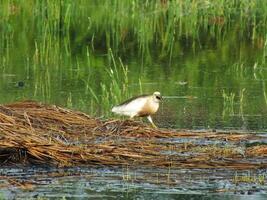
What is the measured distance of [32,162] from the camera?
28.0ft

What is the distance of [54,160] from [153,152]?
2.95ft

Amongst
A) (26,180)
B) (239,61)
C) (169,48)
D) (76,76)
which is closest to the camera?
(26,180)

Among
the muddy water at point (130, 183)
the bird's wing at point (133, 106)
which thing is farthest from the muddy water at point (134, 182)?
the bird's wing at point (133, 106)

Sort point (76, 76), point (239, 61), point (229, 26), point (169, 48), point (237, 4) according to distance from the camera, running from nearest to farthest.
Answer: point (76, 76) → point (239, 61) → point (169, 48) → point (229, 26) → point (237, 4)

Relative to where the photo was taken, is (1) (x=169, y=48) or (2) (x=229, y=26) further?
(2) (x=229, y=26)

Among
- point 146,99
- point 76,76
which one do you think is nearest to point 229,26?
point 76,76

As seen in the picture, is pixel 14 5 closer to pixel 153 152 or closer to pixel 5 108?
pixel 5 108

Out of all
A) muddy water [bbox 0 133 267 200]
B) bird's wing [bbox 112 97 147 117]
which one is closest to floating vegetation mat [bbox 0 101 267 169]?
muddy water [bbox 0 133 267 200]

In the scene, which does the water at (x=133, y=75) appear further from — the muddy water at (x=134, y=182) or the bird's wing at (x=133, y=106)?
the bird's wing at (x=133, y=106)

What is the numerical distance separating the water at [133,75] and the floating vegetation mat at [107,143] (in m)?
0.17

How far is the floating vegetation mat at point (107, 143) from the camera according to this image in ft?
28.0

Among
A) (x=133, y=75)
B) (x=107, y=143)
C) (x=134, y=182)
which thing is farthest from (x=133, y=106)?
(x=133, y=75)

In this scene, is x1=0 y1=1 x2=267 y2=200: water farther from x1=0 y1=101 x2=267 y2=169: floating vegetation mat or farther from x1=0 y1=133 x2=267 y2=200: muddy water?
x1=0 y1=101 x2=267 y2=169: floating vegetation mat

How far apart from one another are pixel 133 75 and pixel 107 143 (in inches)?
222
